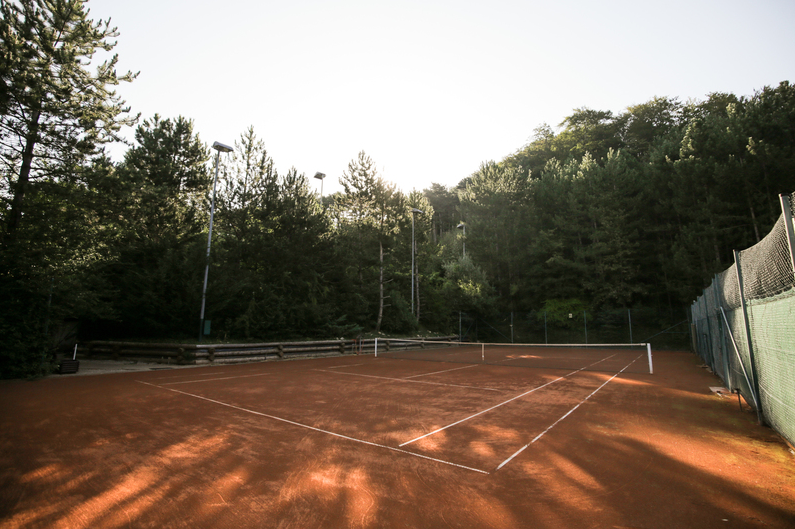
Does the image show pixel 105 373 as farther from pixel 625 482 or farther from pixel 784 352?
pixel 784 352

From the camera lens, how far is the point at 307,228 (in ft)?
72.4

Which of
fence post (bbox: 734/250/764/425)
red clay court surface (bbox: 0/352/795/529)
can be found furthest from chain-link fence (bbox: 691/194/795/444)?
red clay court surface (bbox: 0/352/795/529)

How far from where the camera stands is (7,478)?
4.04m

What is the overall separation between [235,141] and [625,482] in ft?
77.9

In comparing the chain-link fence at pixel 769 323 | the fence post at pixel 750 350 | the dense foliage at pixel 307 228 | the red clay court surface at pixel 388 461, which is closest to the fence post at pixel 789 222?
the chain-link fence at pixel 769 323

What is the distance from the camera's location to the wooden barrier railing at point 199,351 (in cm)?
1526

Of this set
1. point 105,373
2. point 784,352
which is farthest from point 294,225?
point 784,352

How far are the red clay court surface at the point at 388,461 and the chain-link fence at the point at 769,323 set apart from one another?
487 mm

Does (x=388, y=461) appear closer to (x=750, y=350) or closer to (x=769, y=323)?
(x=769, y=323)

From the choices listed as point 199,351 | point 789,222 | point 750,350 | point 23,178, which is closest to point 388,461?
point 789,222

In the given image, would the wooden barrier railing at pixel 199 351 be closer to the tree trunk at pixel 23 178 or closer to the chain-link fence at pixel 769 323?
the tree trunk at pixel 23 178

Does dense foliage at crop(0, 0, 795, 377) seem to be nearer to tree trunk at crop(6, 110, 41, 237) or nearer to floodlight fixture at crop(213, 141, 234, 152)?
tree trunk at crop(6, 110, 41, 237)

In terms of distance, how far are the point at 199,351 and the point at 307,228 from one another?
9.27 metres

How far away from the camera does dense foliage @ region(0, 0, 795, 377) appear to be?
12.4 m
